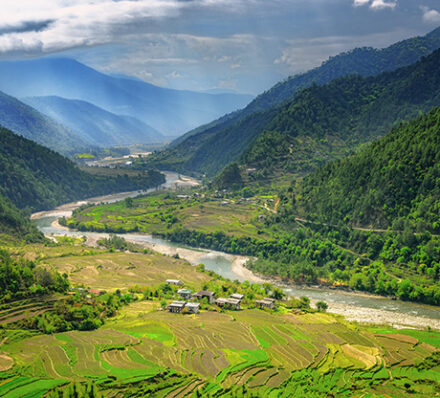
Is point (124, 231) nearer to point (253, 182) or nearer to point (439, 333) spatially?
point (253, 182)

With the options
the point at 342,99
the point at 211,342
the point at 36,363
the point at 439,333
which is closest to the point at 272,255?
the point at 439,333

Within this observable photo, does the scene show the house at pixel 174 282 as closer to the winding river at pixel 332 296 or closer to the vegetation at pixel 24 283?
the winding river at pixel 332 296

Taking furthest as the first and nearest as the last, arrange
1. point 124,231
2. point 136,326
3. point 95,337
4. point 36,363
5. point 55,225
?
point 55,225 < point 124,231 < point 136,326 < point 95,337 < point 36,363

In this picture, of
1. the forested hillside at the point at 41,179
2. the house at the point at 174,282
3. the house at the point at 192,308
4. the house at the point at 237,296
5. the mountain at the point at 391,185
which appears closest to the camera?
the house at the point at 192,308

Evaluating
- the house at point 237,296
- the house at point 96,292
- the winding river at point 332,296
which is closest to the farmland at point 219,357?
the house at point 237,296

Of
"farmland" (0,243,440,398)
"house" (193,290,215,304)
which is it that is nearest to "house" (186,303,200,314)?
"farmland" (0,243,440,398)
